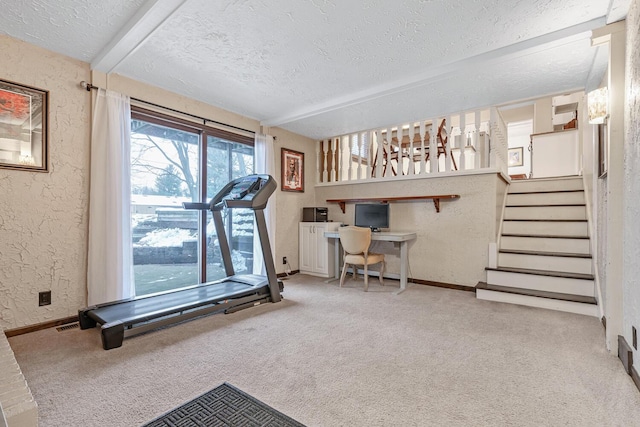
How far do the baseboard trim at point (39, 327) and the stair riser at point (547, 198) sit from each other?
546 centimetres

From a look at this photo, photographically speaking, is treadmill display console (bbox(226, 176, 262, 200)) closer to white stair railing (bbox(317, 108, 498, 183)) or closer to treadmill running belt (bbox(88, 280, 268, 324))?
treadmill running belt (bbox(88, 280, 268, 324))

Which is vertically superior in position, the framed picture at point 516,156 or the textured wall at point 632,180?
the framed picture at point 516,156

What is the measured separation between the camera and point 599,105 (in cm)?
235

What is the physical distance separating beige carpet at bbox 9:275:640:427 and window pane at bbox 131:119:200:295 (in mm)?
1021

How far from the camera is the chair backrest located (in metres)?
3.98

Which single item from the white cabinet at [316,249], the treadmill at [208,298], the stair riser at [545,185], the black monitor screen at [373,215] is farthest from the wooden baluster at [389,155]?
the treadmill at [208,298]

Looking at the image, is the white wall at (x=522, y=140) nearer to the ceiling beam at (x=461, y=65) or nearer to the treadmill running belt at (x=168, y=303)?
the ceiling beam at (x=461, y=65)

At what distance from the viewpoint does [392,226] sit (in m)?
4.82

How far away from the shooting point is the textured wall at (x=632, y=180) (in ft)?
5.90

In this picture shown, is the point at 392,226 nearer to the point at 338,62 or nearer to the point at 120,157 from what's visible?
the point at 338,62

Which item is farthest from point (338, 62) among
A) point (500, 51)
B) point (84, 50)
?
point (84, 50)

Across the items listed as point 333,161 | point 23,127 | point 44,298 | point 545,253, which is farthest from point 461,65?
point 44,298

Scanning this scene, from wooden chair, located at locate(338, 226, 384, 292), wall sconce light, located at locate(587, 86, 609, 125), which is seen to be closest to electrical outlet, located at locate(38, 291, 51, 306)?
wooden chair, located at locate(338, 226, 384, 292)

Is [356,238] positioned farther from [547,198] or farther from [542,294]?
[547,198]
